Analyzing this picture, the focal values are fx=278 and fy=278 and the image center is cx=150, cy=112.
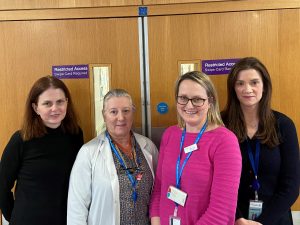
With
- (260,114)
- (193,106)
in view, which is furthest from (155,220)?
(260,114)

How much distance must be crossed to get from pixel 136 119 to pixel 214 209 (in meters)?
0.94

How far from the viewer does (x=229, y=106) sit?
5.57ft

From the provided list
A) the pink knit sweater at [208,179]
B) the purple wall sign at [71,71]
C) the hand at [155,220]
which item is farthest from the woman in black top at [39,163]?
the pink knit sweater at [208,179]

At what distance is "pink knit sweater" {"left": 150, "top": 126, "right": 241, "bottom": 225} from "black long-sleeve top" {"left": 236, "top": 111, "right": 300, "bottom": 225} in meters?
0.31

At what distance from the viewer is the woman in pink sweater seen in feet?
4.19

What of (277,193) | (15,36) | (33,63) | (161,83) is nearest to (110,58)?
(161,83)

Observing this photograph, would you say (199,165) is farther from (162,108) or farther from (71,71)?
(71,71)

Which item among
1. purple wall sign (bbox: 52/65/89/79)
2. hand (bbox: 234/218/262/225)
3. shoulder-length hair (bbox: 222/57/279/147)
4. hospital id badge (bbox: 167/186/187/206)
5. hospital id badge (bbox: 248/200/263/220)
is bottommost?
hand (bbox: 234/218/262/225)

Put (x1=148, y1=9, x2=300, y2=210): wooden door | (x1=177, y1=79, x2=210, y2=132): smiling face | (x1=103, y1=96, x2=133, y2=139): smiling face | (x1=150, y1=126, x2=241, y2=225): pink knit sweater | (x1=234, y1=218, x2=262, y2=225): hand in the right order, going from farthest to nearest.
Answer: (x1=148, y1=9, x2=300, y2=210): wooden door
(x1=103, y1=96, x2=133, y2=139): smiling face
(x1=234, y1=218, x2=262, y2=225): hand
(x1=177, y1=79, x2=210, y2=132): smiling face
(x1=150, y1=126, x2=241, y2=225): pink knit sweater

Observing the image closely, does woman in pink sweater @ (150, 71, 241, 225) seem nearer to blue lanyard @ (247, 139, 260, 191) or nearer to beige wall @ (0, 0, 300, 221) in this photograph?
blue lanyard @ (247, 139, 260, 191)

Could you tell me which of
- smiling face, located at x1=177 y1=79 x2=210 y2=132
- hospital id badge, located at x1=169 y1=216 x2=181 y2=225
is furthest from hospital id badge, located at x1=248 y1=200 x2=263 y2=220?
smiling face, located at x1=177 y1=79 x2=210 y2=132

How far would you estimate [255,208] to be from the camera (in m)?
1.55

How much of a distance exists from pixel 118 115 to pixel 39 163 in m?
0.57

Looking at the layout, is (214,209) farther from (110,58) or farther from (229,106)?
(110,58)
